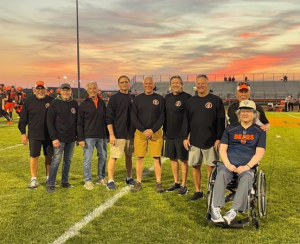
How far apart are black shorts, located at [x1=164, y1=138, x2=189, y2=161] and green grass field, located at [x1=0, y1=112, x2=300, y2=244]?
26.0 inches

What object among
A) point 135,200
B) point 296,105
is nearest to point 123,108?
point 135,200

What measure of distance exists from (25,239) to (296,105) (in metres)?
37.1

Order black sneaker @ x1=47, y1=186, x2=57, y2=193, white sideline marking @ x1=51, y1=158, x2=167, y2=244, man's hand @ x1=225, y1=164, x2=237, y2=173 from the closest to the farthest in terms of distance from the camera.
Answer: white sideline marking @ x1=51, y1=158, x2=167, y2=244
man's hand @ x1=225, y1=164, x2=237, y2=173
black sneaker @ x1=47, y1=186, x2=57, y2=193

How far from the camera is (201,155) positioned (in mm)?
5117

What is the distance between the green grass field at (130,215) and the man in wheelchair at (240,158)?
33cm

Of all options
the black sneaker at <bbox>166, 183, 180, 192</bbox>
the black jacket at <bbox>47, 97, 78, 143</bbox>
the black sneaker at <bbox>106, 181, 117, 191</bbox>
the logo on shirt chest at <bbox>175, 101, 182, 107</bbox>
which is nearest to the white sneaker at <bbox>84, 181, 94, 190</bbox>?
the black sneaker at <bbox>106, 181, 117, 191</bbox>

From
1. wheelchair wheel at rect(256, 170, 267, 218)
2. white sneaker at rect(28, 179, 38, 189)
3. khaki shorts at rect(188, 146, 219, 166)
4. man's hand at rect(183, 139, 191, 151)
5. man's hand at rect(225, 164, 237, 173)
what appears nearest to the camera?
wheelchair wheel at rect(256, 170, 267, 218)

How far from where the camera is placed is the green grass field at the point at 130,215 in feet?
12.6

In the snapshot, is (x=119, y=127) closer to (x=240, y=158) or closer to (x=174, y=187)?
(x=174, y=187)

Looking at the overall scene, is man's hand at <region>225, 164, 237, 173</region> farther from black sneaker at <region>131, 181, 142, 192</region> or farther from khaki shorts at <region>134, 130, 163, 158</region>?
black sneaker at <region>131, 181, 142, 192</region>

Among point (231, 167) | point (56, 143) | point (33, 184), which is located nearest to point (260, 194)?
point (231, 167)

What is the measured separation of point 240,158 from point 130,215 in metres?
1.68

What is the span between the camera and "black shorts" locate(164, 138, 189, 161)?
544 cm

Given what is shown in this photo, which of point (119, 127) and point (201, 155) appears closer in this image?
point (201, 155)
